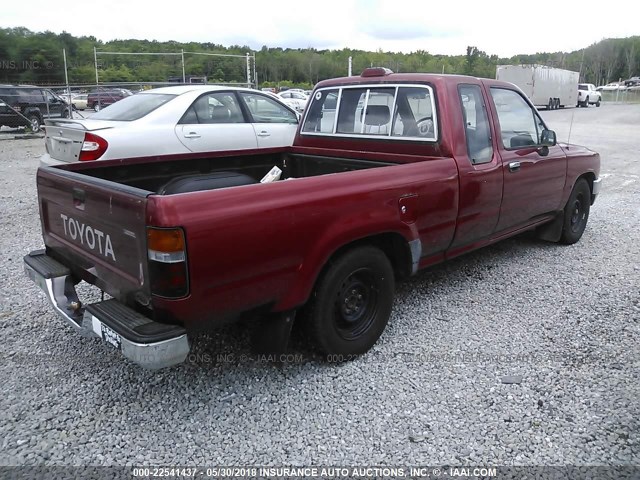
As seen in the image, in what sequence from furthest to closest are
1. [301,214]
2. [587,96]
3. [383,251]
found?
[587,96]
[383,251]
[301,214]

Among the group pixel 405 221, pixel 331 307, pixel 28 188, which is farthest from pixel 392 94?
pixel 28 188

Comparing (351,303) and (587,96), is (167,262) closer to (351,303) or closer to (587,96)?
(351,303)

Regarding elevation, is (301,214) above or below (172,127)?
below

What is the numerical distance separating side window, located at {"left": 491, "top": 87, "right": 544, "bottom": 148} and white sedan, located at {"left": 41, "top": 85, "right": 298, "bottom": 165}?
372 centimetres

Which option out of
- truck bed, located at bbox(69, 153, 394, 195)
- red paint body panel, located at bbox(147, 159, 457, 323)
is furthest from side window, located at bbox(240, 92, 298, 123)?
red paint body panel, located at bbox(147, 159, 457, 323)

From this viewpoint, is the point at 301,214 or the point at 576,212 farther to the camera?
the point at 576,212

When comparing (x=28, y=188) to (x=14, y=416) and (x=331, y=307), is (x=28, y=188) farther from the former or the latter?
(x=331, y=307)

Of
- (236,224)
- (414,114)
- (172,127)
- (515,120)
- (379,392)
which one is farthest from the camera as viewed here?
(172,127)

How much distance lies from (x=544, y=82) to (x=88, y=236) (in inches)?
1537

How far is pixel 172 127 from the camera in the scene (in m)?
6.85

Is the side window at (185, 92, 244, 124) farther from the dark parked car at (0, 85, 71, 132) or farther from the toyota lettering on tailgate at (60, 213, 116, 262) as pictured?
the dark parked car at (0, 85, 71, 132)

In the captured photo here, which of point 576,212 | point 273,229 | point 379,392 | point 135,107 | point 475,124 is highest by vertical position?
point 135,107

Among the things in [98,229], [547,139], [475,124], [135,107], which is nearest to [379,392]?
[98,229]

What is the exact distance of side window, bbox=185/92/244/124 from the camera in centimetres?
708
